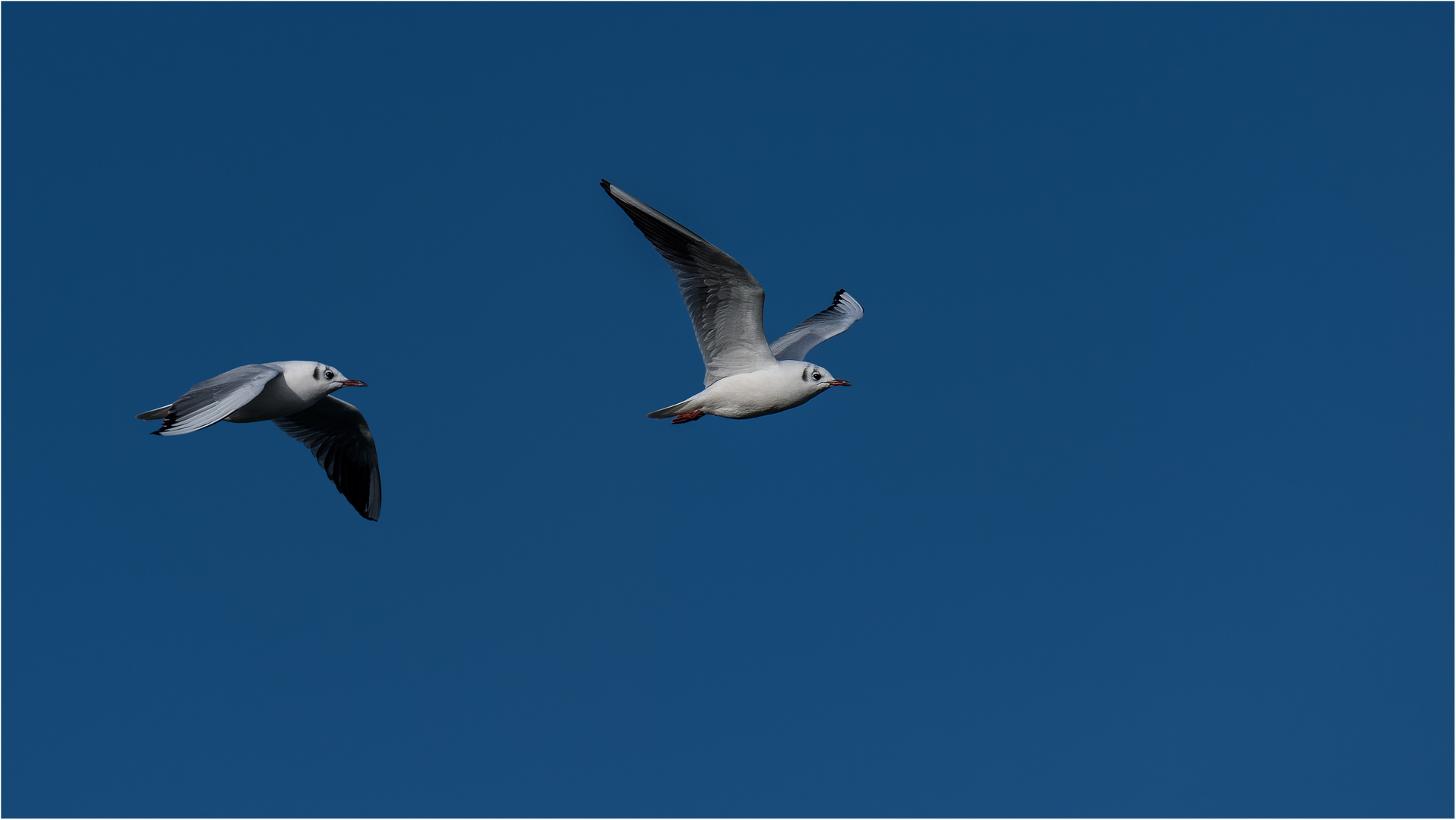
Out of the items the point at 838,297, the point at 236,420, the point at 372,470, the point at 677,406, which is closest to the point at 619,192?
the point at 677,406

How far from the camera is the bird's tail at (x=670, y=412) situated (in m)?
11.9

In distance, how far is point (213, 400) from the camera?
10.4m

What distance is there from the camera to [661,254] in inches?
459

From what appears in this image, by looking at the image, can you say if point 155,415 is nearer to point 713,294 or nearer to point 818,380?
point 713,294

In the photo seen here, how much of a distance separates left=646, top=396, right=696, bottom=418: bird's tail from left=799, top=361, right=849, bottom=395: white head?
3.33 feet

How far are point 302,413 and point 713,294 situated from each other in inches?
177

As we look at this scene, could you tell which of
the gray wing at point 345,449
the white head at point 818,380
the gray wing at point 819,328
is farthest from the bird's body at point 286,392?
the gray wing at point 819,328

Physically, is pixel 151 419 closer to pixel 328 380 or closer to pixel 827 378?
pixel 328 380

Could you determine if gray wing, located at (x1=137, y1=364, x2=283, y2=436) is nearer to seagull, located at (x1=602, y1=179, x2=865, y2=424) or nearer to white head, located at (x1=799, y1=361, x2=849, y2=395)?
seagull, located at (x1=602, y1=179, x2=865, y2=424)

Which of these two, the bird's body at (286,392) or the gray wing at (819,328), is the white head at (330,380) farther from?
the gray wing at (819,328)

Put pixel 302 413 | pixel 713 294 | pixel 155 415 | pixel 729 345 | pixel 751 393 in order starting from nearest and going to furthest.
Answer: pixel 155 415
pixel 713 294
pixel 751 393
pixel 729 345
pixel 302 413

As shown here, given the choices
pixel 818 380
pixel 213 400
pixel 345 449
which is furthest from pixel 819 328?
pixel 213 400

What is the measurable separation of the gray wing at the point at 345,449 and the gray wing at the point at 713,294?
12.3 feet

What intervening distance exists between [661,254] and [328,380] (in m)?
2.96
